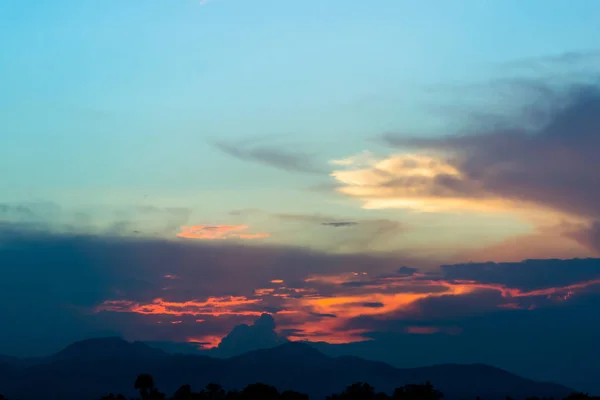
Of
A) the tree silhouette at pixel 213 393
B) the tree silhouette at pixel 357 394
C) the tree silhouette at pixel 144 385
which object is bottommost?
the tree silhouette at pixel 357 394

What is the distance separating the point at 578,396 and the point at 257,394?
76.0 m

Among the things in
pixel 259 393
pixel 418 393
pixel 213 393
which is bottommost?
pixel 418 393

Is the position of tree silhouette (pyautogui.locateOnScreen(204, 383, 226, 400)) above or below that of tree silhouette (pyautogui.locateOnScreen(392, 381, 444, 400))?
above

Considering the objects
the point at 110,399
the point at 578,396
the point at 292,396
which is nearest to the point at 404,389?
the point at 292,396

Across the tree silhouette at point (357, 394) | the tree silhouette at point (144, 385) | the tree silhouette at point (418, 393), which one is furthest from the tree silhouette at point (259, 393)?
the tree silhouette at point (418, 393)

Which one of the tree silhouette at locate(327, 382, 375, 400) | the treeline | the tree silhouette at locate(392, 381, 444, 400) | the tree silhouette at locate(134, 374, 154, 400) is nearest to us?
the tree silhouette at locate(134, 374, 154, 400)

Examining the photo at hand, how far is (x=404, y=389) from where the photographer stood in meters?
176

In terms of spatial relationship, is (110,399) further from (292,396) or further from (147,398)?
(292,396)

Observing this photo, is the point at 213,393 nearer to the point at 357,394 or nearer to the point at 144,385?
the point at 144,385

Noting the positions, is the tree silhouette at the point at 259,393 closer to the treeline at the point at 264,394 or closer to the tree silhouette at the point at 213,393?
the treeline at the point at 264,394

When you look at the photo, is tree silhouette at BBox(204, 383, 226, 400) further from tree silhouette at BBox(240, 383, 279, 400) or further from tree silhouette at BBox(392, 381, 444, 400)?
tree silhouette at BBox(392, 381, 444, 400)

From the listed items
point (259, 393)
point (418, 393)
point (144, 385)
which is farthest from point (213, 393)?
point (418, 393)

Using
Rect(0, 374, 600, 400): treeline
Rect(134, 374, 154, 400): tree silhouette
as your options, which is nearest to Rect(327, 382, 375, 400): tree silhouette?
Rect(0, 374, 600, 400): treeline

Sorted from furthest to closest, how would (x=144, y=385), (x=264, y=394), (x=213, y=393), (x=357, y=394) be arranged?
1. (x=357, y=394)
2. (x=264, y=394)
3. (x=213, y=393)
4. (x=144, y=385)
